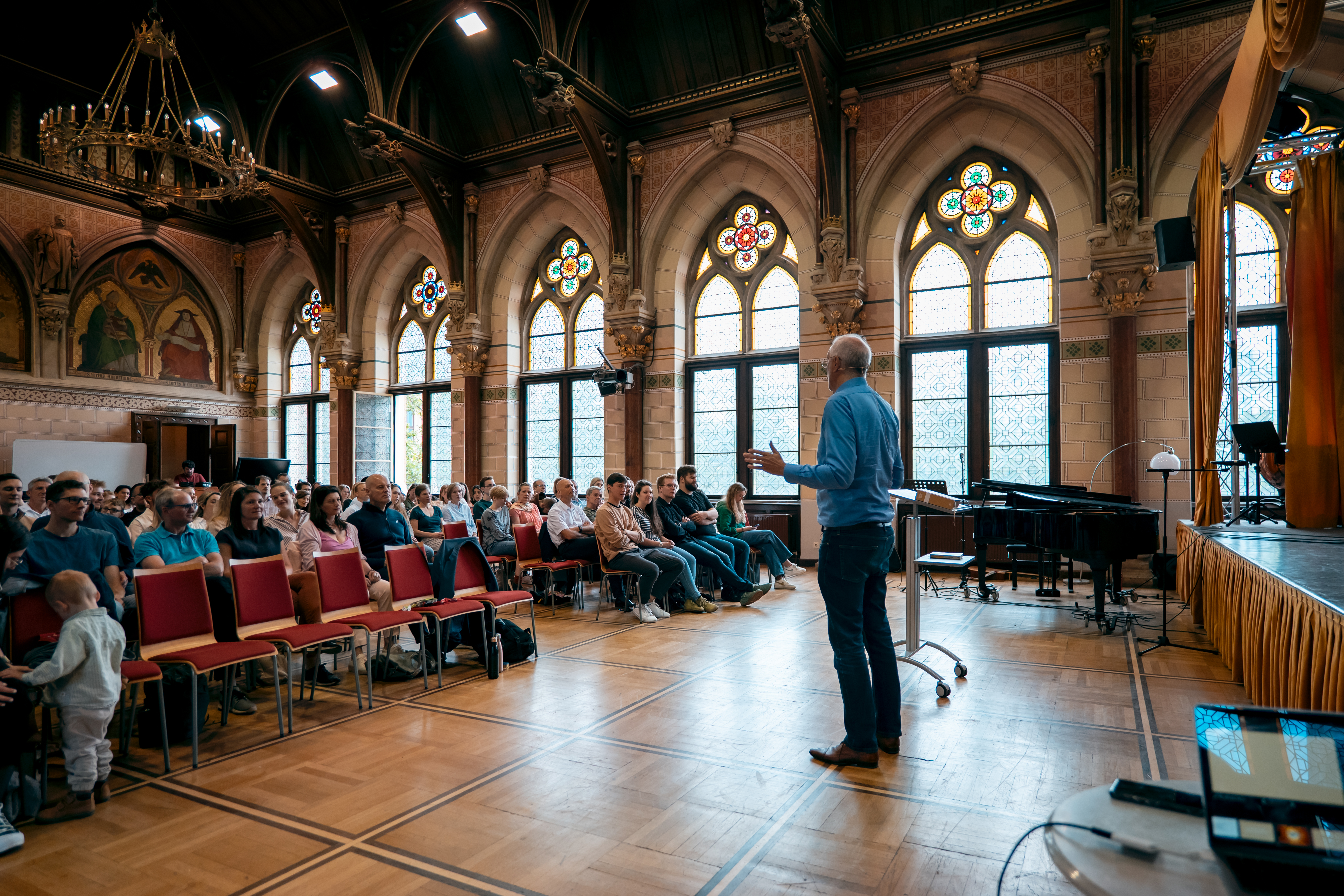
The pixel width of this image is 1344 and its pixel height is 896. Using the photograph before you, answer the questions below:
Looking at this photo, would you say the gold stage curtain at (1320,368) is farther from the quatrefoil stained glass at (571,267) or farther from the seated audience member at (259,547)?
the quatrefoil stained glass at (571,267)

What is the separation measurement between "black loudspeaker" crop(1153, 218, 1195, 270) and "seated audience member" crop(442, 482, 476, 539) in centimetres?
713

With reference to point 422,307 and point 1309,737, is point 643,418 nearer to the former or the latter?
point 422,307

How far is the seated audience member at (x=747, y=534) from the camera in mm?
8336

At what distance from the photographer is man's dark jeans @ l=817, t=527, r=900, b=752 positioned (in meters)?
3.04

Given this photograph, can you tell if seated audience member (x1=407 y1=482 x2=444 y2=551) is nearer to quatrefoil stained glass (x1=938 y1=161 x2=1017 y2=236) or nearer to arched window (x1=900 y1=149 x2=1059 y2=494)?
arched window (x1=900 y1=149 x2=1059 y2=494)

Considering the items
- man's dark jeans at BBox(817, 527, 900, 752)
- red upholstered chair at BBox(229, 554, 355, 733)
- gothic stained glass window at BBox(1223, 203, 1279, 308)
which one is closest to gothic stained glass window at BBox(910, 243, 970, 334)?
gothic stained glass window at BBox(1223, 203, 1279, 308)

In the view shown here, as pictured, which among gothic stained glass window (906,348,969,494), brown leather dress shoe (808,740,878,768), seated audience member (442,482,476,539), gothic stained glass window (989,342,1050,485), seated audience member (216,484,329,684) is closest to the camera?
brown leather dress shoe (808,740,878,768)

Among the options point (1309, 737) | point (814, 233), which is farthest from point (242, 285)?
point (1309, 737)

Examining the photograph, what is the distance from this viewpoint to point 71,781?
111 inches

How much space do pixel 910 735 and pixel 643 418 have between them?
302 inches

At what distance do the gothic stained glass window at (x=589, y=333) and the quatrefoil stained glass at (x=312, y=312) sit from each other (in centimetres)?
581

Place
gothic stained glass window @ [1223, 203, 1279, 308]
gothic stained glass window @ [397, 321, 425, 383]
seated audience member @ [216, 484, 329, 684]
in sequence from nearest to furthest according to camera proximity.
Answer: seated audience member @ [216, 484, 329, 684] < gothic stained glass window @ [1223, 203, 1279, 308] < gothic stained glass window @ [397, 321, 425, 383]

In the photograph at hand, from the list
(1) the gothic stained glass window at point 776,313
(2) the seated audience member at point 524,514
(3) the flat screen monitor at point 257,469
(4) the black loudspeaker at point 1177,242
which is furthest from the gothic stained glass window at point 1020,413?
(3) the flat screen monitor at point 257,469

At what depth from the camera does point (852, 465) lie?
2994 millimetres
